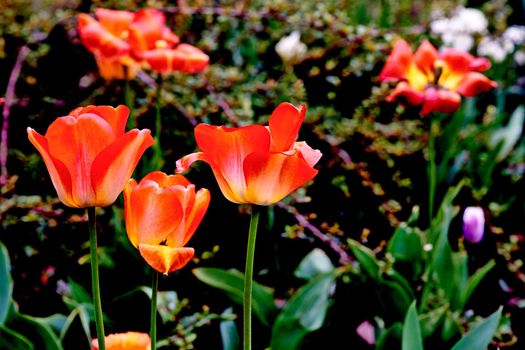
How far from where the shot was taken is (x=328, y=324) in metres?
1.25

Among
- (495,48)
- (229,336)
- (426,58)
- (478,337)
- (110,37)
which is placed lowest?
(495,48)

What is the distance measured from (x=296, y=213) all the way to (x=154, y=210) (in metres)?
0.78

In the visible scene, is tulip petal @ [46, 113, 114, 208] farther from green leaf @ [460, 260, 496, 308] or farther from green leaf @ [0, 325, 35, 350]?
green leaf @ [460, 260, 496, 308]

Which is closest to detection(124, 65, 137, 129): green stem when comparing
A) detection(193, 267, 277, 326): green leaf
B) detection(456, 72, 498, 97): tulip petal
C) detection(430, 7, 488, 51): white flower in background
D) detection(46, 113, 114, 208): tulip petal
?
detection(193, 267, 277, 326): green leaf

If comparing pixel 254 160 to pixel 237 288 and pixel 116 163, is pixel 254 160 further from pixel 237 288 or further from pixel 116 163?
pixel 237 288

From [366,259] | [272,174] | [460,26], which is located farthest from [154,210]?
[460,26]

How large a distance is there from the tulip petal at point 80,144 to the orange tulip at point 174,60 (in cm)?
74

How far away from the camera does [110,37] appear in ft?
4.50

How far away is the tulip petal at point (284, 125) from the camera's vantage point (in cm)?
61

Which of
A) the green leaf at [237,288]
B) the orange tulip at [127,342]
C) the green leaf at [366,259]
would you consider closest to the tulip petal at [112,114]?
the orange tulip at [127,342]

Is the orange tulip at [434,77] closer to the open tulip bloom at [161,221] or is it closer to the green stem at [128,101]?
the green stem at [128,101]

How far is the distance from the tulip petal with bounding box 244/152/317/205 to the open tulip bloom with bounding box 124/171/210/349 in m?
0.06

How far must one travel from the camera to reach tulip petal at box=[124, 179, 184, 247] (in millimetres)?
632

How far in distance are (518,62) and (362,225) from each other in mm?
1380
